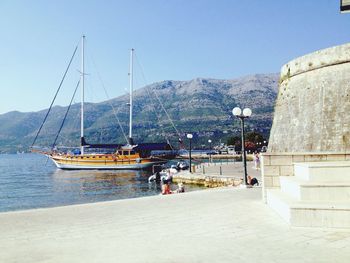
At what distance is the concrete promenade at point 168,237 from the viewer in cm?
471

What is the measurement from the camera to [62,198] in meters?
28.9

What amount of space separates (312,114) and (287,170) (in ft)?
10.1

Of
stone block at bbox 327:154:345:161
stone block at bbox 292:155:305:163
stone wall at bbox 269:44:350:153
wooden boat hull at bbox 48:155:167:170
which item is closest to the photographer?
stone block at bbox 327:154:345:161

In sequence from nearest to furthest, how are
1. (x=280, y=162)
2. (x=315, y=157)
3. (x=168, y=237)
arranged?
(x=168, y=237)
(x=315, y=157)
(x=280, y=162)

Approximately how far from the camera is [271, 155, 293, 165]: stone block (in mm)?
8844

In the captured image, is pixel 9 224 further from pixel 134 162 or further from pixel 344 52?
pixel 134 162

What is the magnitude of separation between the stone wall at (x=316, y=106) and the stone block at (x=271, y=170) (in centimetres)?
220

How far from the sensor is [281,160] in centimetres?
889

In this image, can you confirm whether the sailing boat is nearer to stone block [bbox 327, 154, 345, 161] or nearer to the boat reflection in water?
the boat reflection in water

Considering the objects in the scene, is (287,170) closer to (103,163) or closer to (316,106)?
(316,106)

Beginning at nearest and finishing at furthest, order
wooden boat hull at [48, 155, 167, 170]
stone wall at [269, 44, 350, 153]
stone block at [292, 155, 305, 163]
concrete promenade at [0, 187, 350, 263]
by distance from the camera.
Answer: concrete promenade at [0, 187, 350, 263] → stone block at [292, 155, 305, 163] → stone wall at [269, 44, 350, 153] → wooden boat hull at [48, 155, 167, 170]

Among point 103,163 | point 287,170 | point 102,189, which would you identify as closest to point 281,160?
point 287,170

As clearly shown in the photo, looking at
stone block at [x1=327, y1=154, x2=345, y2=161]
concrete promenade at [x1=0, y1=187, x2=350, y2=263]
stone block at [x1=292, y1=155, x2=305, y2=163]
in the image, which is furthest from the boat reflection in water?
stone block at [x1=327, y1=154, x2=345, y2=161]

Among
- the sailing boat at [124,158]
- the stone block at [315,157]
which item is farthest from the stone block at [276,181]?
the sailing boat at [124,158]
